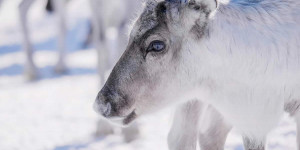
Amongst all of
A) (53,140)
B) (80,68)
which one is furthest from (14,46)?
(53,140)

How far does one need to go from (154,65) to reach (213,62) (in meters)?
0.38

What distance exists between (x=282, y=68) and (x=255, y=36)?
0.95 feet

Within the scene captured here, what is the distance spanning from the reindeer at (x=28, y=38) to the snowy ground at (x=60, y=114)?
17 cm

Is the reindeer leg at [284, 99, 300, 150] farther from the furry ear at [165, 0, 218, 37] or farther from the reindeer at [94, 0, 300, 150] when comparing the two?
the furry ear at [165, 0, 218, 37]

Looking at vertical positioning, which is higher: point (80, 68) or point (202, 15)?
point (202, 15)

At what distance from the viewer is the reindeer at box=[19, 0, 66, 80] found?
34.4 feet

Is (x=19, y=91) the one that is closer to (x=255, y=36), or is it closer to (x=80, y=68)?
(x=80, y=68)

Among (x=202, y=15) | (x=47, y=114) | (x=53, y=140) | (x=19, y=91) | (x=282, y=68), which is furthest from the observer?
(x=19, y=91)

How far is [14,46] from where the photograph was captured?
1491cm

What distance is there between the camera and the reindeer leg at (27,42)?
34.2 ft

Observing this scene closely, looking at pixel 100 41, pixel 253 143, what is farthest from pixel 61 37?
pixel 253 143

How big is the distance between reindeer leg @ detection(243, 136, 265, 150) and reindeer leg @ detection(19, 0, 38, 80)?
6.41 m

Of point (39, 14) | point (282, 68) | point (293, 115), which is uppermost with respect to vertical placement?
point (282, 68)

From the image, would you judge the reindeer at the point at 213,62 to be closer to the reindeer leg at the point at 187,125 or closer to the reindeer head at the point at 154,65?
the reindeer head at the point at 154,65
